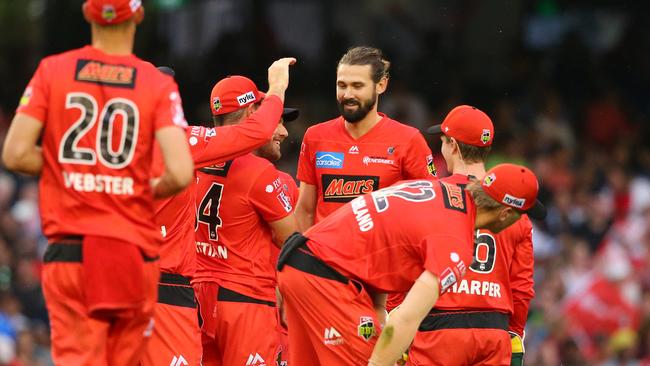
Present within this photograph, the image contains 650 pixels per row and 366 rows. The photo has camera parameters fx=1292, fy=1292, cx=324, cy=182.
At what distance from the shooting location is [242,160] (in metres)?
9.18

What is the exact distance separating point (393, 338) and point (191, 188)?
206cm

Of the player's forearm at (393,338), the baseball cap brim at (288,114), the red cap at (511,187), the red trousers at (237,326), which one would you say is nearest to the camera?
the player's forearm at (393,338)

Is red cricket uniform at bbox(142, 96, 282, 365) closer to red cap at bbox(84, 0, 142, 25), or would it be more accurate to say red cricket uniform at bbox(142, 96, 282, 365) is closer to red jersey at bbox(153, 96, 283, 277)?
red jersey at bbox(153, 96, 283, 277)

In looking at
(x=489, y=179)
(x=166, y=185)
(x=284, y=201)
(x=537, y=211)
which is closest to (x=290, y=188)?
(x=284, y=201)

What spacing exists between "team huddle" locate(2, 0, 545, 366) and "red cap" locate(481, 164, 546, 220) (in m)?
0.01

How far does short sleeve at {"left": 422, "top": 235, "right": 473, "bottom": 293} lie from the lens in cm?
744

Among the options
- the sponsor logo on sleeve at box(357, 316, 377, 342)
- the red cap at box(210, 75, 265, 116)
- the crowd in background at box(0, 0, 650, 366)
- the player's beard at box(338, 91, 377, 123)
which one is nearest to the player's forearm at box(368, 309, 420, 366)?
the sponsor logo on sleeve at box(357, 316, 377, 342)

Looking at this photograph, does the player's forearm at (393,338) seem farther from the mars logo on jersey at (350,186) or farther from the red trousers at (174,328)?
the mars logo on jersey at (350,186)

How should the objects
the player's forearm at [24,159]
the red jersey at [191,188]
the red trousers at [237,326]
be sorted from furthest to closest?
1. the red trousers at [237,326]
2. the red jersey at [191,188]
3. the player's forearm at [24,159]

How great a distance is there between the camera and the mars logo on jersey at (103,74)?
22.4 ft

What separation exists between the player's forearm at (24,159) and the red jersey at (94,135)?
62 mm

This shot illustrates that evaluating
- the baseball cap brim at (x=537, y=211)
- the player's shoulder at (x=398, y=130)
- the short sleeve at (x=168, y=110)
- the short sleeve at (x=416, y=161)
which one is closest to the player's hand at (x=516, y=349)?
the baseball cap brim at (x=537, y=211)

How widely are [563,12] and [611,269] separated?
22.4 ft

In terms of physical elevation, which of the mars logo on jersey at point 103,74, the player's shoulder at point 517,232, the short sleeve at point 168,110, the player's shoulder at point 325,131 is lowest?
the player's shoulder at point 517,232
